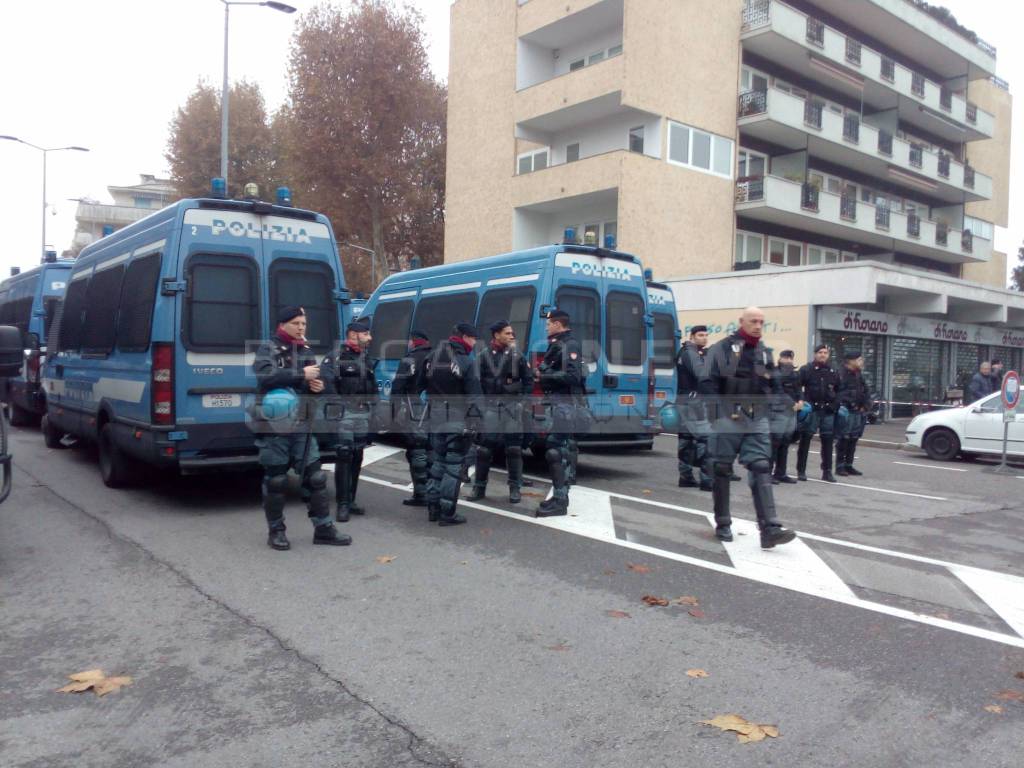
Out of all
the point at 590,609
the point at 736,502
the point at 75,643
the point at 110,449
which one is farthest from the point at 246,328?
the point at 736,502

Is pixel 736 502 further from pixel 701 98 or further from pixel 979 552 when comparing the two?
pixel 701 98

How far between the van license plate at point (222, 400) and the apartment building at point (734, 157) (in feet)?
44.0

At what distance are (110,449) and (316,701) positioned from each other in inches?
240

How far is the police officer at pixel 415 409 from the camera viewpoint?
7.58m

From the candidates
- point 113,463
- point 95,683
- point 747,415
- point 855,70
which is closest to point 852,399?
point 747,415

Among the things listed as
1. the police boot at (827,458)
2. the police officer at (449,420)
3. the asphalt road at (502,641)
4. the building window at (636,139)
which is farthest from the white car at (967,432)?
the building window at (636,139)

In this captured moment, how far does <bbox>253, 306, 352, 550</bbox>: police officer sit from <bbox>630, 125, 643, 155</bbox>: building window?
20397mm

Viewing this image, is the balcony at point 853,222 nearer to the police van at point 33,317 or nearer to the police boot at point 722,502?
the police van at point 33,317

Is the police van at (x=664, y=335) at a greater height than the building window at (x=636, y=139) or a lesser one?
lesser

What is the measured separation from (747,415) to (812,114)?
2531cm

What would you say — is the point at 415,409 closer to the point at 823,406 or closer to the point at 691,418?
the point at 691,418

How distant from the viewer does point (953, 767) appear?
3088 mm

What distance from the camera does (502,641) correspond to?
4383 millimetres

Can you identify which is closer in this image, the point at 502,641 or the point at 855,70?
the point at 502,641
